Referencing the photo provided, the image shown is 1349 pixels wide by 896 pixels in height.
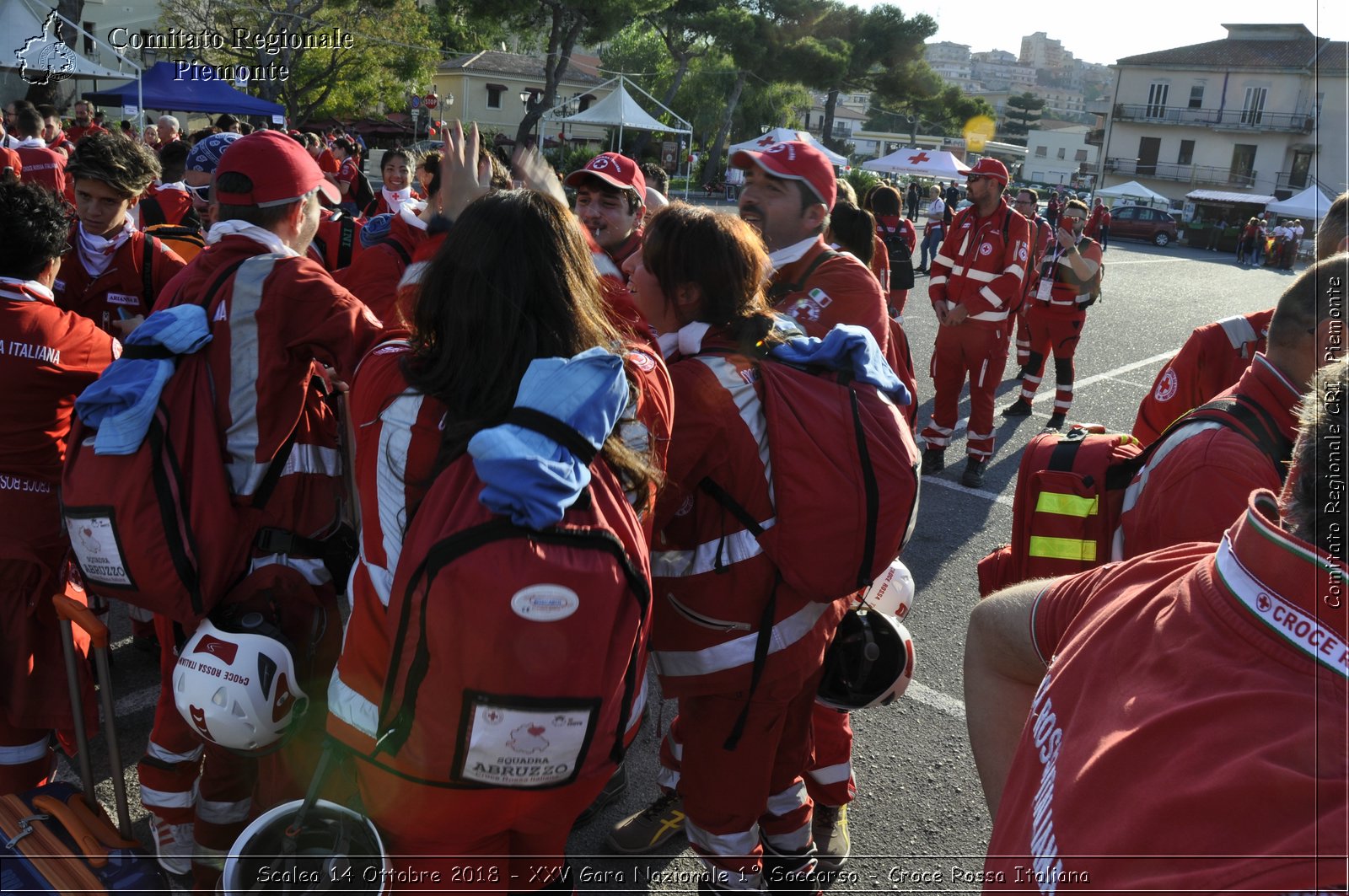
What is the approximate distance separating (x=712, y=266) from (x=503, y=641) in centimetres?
126

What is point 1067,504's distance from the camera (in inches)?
93.9

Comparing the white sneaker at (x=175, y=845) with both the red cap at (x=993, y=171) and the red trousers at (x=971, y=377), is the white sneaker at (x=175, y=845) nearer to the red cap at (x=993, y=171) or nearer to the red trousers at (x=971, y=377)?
the red trousers at (x=971, y=377)

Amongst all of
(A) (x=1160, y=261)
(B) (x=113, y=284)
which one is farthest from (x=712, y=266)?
(A) (x=1160, y=261)

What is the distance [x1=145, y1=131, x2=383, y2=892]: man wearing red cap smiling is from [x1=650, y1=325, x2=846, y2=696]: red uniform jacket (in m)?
0.95

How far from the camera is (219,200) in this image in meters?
2.71

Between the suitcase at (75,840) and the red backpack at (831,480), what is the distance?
5.58 feet

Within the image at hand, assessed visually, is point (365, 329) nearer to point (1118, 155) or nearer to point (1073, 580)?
point (1073, 580)

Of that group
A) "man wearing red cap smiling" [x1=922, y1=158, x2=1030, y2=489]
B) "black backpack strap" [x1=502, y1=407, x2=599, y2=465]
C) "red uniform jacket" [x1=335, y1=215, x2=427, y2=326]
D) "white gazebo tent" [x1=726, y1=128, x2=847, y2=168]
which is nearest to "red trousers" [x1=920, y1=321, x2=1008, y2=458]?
"man wearing red cap smiling" [x1=922, y1=158, x2=1030, y2=489]

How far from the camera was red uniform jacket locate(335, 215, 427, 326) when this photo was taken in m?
4.25

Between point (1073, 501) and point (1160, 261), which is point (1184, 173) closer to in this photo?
point (1160, 261)

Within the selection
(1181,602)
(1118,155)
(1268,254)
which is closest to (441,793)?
(1181,602)

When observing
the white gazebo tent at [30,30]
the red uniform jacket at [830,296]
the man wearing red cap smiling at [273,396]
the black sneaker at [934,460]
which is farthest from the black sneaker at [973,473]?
the white gazebo tent at [30,30]

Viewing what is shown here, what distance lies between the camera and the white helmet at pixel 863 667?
2674 millimetres

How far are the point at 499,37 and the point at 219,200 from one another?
201 ft
